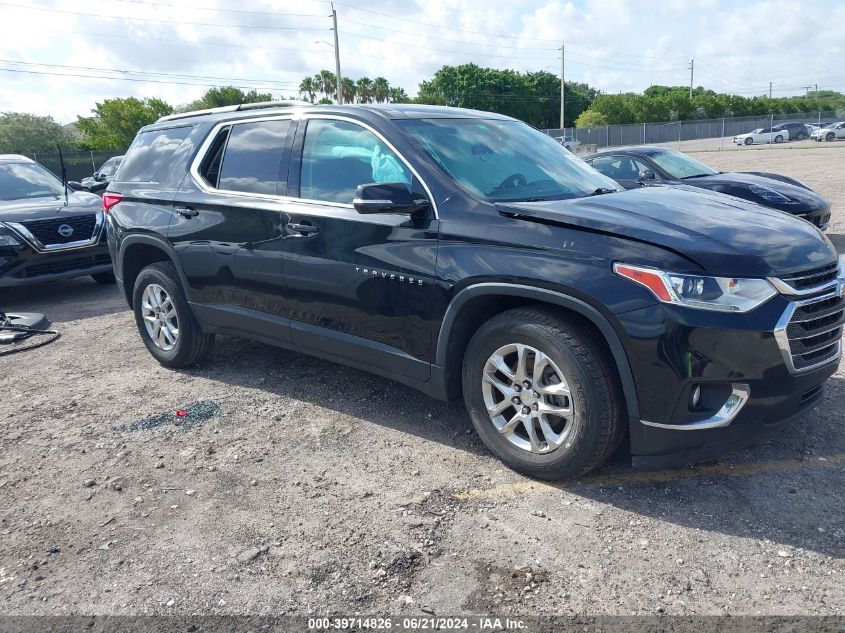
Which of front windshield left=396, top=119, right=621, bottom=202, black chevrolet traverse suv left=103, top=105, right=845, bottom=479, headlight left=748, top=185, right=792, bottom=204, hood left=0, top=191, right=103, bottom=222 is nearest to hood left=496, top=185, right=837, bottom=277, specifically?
black chevrolet traverse suv left=103, top=105, right=845, bottom=479

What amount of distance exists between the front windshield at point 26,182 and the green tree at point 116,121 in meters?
54.5

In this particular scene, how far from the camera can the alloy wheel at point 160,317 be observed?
5.54 meters

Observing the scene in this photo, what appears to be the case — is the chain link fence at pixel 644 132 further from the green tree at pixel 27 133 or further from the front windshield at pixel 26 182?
the front windshield at pixel 26 182

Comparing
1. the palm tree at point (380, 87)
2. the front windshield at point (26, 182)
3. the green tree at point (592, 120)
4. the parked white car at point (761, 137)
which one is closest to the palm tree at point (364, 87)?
Result: the palm tree at point (380, 87)

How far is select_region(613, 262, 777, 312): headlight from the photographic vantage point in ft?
9.94

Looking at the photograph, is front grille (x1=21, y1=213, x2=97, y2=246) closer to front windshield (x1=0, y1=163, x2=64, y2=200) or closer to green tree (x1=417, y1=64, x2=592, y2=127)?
front windshield (x1=0, y1=163, x2=64, y2=200)

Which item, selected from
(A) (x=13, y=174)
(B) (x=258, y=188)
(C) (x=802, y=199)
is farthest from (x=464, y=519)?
(A) (x=13, y=174)

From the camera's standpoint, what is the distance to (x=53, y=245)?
27.6 feet

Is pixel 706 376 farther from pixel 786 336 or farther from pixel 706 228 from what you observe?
pixel 706 228

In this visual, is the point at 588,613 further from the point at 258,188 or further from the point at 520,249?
the point at 258,188

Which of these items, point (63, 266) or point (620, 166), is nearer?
point (63, 266)

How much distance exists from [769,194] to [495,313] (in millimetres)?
6359

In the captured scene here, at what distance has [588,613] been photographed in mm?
2629

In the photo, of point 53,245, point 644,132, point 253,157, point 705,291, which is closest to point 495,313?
point 705,291
